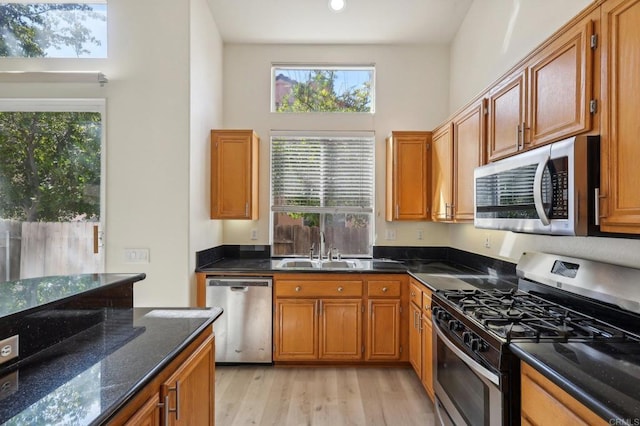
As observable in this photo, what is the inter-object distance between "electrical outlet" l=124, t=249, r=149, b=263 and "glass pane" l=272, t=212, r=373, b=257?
1.41 meters

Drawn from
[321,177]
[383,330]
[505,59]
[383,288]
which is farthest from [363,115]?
[383,330]

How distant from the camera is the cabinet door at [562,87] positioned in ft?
4.68

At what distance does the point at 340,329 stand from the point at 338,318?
101 millimetres

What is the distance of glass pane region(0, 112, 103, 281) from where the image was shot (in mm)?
3004

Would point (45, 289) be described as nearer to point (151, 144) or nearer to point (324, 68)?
point (151, 144)

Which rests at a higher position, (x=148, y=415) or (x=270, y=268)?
(x=270, y=268)

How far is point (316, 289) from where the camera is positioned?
3160 millimetres

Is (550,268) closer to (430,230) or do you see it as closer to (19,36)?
(430,230)

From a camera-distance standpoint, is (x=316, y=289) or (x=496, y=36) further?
(x=316, y=289)

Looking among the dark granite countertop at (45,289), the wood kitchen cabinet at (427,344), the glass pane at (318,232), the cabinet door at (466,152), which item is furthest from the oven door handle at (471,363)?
the glass pane at (318,232)

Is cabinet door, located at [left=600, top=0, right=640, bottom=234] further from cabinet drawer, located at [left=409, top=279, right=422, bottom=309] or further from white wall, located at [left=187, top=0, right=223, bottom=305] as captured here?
white wall, located at [left=187, top=0, right=223, bottom=305]

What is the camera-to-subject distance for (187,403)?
1.40 metres

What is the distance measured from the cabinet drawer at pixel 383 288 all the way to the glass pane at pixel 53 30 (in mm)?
3152

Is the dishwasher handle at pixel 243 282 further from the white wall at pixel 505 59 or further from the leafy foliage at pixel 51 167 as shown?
the white wall at pixel 505 59
